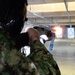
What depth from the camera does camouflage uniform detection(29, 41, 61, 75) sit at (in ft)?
2.41

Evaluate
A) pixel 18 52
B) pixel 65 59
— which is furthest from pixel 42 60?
pixel 65 59

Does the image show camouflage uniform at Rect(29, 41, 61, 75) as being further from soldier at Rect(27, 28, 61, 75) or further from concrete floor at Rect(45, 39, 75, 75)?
concrete floor at Rect(45, 39, 75, 75)

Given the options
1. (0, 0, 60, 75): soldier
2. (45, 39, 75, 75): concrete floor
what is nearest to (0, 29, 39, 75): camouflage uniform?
(0, 0, 60, 75): soldier

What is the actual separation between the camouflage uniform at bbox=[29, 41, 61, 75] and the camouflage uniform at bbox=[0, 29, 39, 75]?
5cm

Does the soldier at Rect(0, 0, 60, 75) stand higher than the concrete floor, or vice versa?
the soldier at Rect(0, 0, 60, 75)

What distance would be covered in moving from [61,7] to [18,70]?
20.8 ft

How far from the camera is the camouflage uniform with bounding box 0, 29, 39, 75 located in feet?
2.18

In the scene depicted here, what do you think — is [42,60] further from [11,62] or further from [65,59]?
[65,59]

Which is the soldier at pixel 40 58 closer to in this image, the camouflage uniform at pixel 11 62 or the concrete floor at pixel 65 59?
the camouflage uniform at pixel 11 62

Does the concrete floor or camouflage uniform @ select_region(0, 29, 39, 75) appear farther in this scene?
the concrete floor

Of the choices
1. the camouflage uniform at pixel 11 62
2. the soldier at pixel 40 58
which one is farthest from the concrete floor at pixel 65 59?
the camouflage uniform at pixel 11 62

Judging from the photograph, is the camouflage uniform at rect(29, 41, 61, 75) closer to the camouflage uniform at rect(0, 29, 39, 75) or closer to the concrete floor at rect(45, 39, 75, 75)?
the camouflage uniform at rect(0, 29, 39, 75)

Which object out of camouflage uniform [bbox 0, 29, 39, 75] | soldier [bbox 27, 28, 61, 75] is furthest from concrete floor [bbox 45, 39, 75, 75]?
camouflage uniform [bbox 0, 29, 39, 75]

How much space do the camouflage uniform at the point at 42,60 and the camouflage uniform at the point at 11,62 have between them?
0.05 metres
